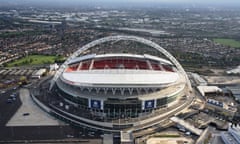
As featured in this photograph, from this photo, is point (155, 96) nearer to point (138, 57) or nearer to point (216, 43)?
point (138, 57)

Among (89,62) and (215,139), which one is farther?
(89,62)

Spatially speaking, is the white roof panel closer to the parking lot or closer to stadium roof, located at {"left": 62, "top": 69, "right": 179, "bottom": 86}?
stadium roof, located at {"left": 62, "top": 69, "right": 179, "bottom": 86}

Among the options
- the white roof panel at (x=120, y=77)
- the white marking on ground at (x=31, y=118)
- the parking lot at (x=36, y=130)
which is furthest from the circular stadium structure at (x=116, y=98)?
the parking lot at (x=36, y=130)

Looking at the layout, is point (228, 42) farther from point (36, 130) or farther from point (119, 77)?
point (36, 130)

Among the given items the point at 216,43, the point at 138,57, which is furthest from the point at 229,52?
the point at 138,57

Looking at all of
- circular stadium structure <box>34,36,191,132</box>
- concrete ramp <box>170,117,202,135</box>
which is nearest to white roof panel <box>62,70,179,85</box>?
circular stadium structure <box>34,36,191,132</box>

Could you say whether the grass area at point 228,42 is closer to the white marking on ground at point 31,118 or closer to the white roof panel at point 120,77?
the white roof panel at point 120,77
